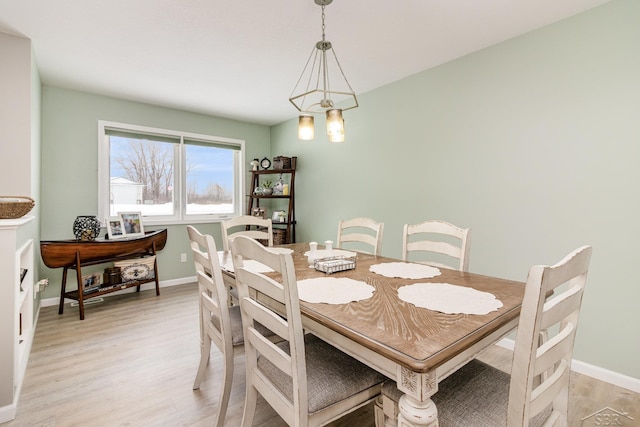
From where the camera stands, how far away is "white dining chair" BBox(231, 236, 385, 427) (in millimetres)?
991

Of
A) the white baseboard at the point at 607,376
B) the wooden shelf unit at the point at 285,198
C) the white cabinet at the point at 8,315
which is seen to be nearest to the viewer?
the white cabinet at the point at 8,315

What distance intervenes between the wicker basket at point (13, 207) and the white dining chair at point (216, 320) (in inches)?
35.5

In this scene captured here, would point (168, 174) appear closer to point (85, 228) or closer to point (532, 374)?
point (85, 228)

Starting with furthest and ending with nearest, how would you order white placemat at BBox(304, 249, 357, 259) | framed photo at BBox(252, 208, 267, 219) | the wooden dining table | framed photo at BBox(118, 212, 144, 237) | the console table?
framed photo at BBox(252, 208, 267, 219), framed photo at BBox(118, 212, 144, 237), the console table, white placemat at BBox(304, 249, 357, 259), the wooden dining table

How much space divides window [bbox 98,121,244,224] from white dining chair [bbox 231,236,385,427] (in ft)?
10.6

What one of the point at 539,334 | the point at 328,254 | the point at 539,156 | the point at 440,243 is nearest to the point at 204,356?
the point at 328,254

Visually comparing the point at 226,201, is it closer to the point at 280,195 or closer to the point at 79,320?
the point at 280,195

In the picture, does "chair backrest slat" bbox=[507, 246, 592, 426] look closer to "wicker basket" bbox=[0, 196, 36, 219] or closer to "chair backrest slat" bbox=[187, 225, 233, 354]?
"chair backrest slat" bbox=[187, 225, 233, 354]

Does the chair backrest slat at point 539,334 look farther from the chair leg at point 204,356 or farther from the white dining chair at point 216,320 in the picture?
the chair leg at point 204,356

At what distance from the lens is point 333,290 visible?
135cm

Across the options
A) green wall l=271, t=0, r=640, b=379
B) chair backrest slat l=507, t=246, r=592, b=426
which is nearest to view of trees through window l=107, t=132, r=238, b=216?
green wall l=271, t=0, r=640, b=379

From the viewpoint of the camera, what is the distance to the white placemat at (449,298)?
1.13 meters

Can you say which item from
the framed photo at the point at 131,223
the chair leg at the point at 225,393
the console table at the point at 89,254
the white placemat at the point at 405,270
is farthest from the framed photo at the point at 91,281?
the white placemat at the point at 405,270

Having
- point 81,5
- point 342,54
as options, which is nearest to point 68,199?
point 81,5
